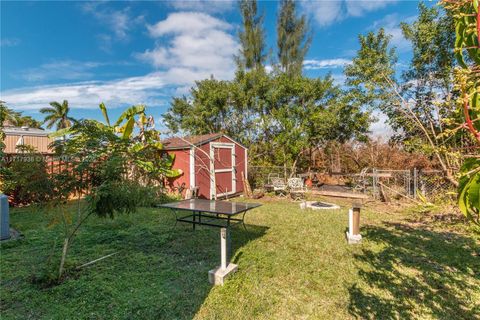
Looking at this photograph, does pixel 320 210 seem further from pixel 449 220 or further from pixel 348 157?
pixel 348 157

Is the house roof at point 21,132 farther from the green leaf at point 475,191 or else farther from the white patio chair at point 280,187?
the green leaf at point 475,191

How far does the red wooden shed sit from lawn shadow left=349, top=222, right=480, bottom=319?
23.2 ft

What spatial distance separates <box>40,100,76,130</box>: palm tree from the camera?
3030 cm

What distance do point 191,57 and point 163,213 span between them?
12707 millimetres

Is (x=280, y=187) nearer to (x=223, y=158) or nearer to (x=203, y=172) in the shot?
(x=223, y=158)

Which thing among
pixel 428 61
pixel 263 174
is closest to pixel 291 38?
pixel 263 174

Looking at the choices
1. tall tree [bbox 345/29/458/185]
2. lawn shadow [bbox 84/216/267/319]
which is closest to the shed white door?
lawn shadow [bbox 84/216/267/319]

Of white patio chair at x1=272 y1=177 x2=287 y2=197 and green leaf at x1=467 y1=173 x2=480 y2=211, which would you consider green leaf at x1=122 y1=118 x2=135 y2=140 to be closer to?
white patio chair at x1=272 y1=177 x2=287 y2=197

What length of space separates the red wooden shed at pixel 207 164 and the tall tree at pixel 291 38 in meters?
9.78

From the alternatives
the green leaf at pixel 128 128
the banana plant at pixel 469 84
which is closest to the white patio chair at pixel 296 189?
the green leaf at pixel 128 128

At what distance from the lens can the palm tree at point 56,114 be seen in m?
30.3

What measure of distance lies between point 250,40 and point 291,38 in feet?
10.1

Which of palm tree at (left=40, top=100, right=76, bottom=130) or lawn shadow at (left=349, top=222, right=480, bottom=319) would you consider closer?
lawn shadow at (left=349, top=222, right=480, bottom=319)

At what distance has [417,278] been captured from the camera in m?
3.92
